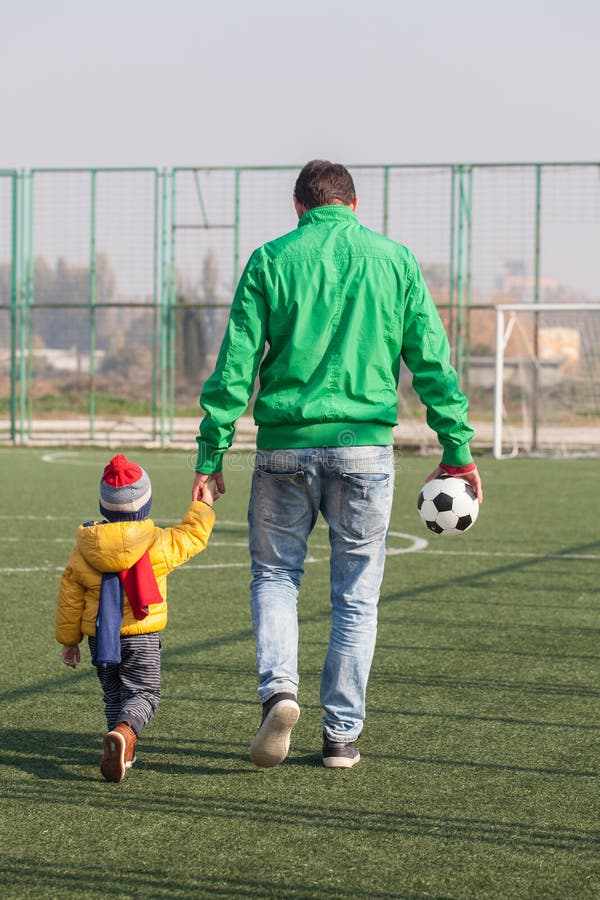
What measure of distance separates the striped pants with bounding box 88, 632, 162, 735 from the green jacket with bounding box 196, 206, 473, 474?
24.9 inches

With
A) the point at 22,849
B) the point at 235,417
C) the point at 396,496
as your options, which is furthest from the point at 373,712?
the point at 396,496

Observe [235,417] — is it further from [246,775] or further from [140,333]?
[140,333]

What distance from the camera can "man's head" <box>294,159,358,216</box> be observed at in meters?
4.52

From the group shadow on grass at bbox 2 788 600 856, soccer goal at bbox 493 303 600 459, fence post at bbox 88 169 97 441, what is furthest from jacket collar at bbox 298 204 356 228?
fence post at bbox 88 169 97 441

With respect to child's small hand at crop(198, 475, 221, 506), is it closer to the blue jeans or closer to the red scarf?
the blue jeans

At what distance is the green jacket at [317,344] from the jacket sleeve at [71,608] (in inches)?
22.0

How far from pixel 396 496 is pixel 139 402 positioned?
11772mm

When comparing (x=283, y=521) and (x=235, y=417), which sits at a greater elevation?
(x=235, y=417)

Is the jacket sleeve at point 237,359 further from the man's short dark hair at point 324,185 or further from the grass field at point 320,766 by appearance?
the grass field at point 320,766

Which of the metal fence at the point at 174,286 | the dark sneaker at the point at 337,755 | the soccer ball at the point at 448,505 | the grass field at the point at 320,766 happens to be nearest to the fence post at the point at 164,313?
the metal fence at the point at 174,286

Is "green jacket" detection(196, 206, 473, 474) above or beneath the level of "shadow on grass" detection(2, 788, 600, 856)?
above

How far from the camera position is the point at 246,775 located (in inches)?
171

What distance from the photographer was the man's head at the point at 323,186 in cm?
452

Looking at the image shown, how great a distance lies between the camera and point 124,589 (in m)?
4.48
